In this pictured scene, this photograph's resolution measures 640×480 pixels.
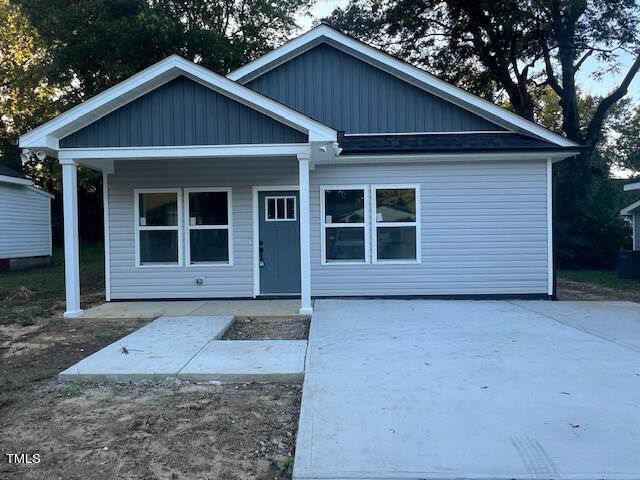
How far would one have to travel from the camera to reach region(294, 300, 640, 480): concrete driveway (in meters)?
3.04

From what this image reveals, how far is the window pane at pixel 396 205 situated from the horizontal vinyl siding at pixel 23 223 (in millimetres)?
14019

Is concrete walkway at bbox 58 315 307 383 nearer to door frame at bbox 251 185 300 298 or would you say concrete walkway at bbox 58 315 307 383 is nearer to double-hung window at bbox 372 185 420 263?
door frame at bbox 251 185 300 298

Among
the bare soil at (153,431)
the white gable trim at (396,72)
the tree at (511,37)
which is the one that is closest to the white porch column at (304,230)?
the white gable trim at (396,72)

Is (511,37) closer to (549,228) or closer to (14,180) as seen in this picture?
(549,228)

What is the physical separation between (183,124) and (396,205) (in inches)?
168

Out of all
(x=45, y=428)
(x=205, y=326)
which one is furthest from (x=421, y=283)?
(x=45, y=428)

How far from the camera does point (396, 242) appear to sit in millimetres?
9578

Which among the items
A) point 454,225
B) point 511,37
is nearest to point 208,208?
point 454,225

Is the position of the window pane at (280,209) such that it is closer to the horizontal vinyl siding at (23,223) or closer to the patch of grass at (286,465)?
the patch of grass at (286,465)

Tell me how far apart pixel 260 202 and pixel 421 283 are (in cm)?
357

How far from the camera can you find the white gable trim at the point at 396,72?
9.81 metres

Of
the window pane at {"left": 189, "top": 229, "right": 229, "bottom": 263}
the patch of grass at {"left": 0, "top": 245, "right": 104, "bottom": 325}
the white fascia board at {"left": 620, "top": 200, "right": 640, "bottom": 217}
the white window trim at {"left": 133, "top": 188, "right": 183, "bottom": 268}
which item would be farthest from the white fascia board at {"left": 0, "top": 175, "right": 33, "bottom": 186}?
the white fascia board at {"left": 620, "top": 200, "right": 640, "bottom": 217}

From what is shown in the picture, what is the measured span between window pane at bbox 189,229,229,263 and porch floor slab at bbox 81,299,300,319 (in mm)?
902

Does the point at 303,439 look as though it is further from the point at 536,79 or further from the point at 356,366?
the point at 536,79
